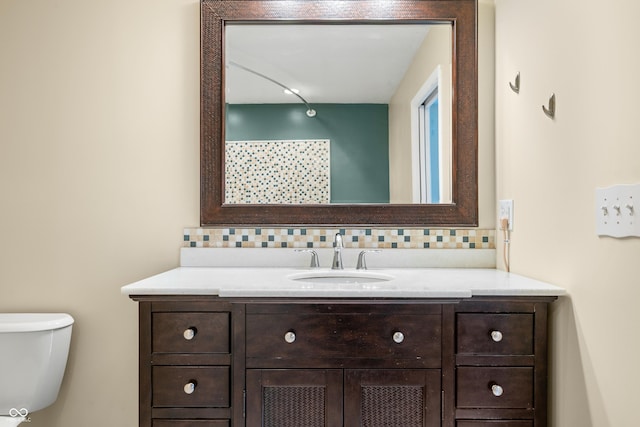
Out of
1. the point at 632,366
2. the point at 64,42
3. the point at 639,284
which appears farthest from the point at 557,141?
the point at 64,42

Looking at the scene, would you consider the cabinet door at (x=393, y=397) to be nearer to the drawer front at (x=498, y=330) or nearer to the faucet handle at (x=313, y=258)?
the drawer front at (x=498, y=330)

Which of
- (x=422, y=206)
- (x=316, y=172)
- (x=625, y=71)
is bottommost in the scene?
(x=422, y=206)

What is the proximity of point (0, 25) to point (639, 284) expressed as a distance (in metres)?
2.39

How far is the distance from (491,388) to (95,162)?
1.70m

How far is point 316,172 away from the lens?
74.0 inches

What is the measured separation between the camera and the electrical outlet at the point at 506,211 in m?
1.71

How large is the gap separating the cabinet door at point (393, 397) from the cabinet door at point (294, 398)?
0.04 metres

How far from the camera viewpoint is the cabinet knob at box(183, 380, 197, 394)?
53.9 inches

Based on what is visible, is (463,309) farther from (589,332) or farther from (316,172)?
(316,172)

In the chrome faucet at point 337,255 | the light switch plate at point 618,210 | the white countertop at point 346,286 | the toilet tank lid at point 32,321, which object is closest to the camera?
the light switch plate at point 618,210

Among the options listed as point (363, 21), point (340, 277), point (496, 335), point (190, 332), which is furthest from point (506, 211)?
point (190, 332)

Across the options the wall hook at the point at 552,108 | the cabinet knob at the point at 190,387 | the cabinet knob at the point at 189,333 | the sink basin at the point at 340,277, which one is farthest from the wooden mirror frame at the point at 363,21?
the cabinet knob at the point at 190,387

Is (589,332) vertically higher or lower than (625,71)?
lower

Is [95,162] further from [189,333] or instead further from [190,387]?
[190,387]
